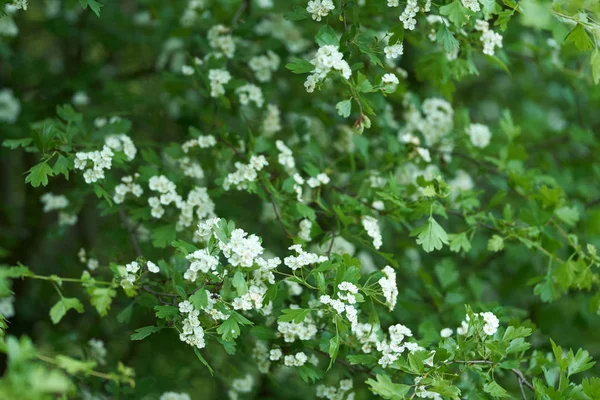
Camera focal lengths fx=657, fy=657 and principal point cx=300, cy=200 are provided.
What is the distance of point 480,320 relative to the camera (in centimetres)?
230

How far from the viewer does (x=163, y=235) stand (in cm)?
274

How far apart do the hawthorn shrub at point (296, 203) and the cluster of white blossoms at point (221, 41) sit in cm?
1

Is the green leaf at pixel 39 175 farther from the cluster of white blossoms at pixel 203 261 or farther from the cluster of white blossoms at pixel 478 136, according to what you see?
the cluster of white blossoms at pixel 478 136

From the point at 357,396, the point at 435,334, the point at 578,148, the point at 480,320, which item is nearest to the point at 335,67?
the point at 480,320

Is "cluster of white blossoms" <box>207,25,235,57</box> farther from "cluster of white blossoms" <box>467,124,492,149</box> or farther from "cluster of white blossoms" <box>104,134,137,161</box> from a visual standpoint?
"cluster of white blossoms" <box>467,124,492,149</box>

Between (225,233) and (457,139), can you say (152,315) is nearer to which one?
(225,233)

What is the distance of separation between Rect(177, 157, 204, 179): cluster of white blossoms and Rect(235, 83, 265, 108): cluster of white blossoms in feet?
1.25

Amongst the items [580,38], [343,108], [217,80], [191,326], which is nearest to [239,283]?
[191,326]

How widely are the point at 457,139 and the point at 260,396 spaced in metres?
1.94

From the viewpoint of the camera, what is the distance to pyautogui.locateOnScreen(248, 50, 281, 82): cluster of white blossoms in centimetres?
327

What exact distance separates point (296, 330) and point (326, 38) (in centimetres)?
106

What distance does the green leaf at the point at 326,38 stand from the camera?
2.26m

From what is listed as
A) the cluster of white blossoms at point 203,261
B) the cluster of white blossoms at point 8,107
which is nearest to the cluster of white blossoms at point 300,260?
the cluster of white blossoms at point 203,261

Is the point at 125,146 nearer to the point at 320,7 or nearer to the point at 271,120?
the point at 271,120
